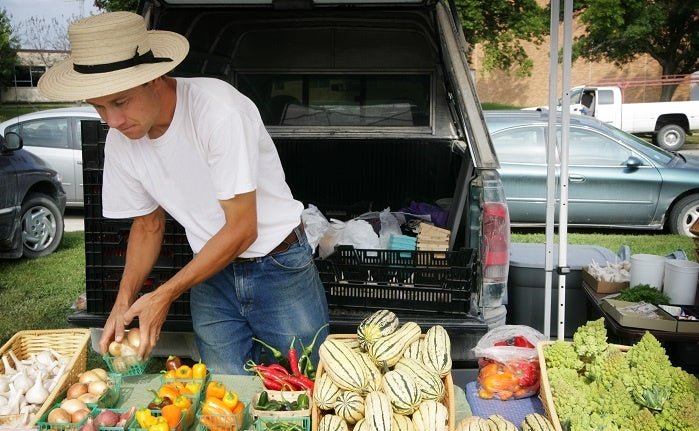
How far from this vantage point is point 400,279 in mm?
3822

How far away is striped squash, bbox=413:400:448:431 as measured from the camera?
2.11 meters

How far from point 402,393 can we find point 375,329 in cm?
30

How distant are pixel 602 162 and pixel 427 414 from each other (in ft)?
24.1

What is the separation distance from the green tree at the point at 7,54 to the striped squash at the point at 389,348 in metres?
18.3

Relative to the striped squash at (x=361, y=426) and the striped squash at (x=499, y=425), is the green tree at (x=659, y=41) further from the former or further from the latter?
the striped squash at (x=361, y=426)

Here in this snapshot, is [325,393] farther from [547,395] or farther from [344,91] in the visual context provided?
[344,91]

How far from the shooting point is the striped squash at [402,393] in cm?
214

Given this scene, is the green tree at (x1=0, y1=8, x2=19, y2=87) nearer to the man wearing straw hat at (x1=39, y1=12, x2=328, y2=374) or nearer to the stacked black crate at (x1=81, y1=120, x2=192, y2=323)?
the stacked black crate at (x1=81, y1=120, x2=192, y2=323)

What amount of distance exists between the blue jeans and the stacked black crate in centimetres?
86

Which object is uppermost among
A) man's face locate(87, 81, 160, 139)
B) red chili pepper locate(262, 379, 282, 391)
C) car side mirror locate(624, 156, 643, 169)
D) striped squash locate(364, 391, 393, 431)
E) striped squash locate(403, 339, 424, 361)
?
man's face locate(87, 81, 160, 139)

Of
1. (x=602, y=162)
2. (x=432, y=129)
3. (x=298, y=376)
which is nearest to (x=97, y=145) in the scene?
(x=298, y=376)

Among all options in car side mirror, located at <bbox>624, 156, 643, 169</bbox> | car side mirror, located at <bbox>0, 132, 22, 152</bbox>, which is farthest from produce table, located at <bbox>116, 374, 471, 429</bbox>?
car side mirror, located at <bbox>624, 156, 643, 169</bbox>

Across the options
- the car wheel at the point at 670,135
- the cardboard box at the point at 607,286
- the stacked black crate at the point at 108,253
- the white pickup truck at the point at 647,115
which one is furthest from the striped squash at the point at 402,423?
the car wheel at the point at 670,135

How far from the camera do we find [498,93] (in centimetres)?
3553
